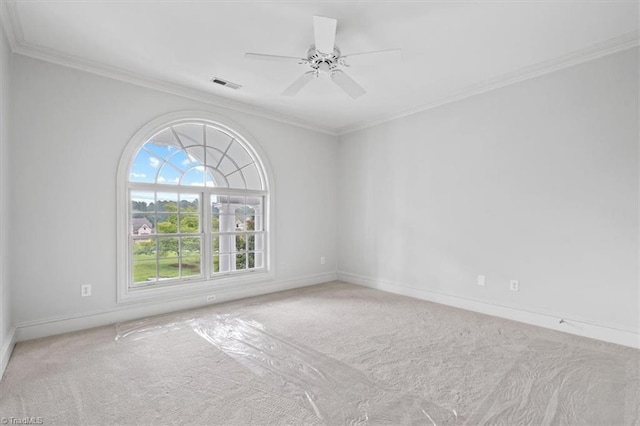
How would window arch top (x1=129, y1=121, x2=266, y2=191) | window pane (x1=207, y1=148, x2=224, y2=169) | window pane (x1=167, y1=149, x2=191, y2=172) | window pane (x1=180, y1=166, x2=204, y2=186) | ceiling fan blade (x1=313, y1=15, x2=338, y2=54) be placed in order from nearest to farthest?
ceiling fan blade (x1=313, y1=15, x2=338, y2=54), window arch top (x1=129, y1=121, x2=266, y2=191), window pane (x1=167, y1=149, x2=191, y2=172), window pane (x1=180, y1=166, x2=204, y2=186), window pane (x1=207, y1=148, x2=224, y2=169)

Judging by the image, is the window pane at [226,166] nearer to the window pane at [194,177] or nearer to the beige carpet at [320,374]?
the window pane at [194,177]

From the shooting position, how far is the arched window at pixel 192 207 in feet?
11.8

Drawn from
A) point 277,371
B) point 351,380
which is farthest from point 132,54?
point 351,380

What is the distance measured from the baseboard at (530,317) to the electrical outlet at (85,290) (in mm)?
3755

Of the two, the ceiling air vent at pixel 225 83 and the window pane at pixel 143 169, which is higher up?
the ceiling air vent at pixel 225 83

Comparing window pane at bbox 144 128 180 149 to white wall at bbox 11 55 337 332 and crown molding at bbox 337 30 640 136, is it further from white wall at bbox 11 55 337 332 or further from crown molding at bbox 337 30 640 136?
crown molding at bbox 337 30 640 136

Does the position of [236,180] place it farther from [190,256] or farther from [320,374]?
[320,374]

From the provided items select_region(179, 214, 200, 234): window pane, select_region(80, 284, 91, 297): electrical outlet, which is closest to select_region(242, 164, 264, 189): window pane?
select_region(179, 214, 200, 234): window pane

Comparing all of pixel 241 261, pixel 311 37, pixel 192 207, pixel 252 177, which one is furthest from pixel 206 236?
pixel 311 37

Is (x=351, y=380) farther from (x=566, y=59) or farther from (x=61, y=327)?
(x=566, y=59)

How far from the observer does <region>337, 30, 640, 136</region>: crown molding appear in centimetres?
273

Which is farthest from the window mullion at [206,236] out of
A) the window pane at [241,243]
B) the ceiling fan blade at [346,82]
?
the ceiling fan blade at [346,82]

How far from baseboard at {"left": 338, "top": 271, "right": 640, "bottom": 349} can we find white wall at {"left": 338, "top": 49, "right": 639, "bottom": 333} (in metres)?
0.04

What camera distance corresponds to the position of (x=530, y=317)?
331 centimetres
